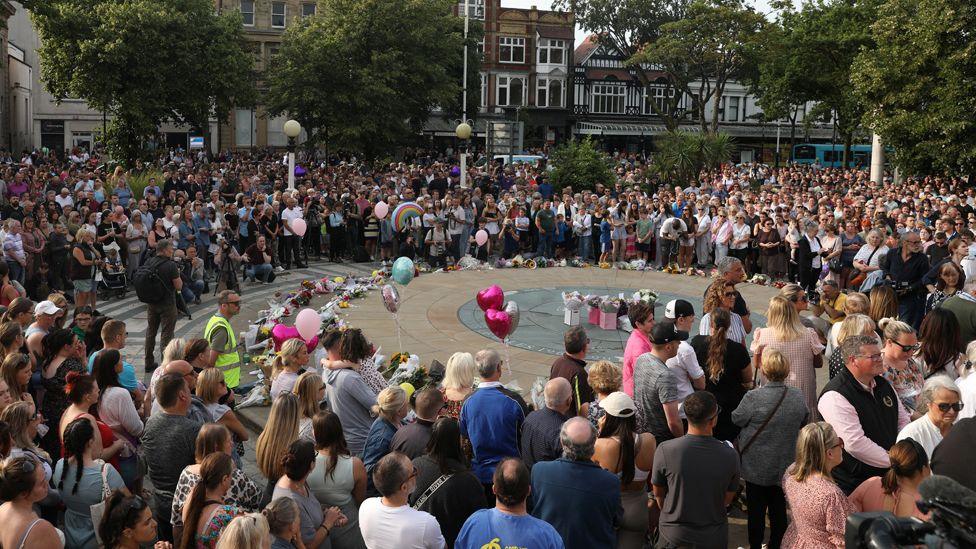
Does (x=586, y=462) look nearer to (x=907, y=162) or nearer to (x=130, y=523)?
(x=130, y=523)

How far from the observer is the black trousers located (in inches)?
255

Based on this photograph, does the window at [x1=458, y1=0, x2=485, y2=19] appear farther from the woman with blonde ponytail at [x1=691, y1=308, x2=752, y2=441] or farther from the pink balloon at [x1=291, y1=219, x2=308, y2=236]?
the woman with blonde ponytail at [x1=691, y1=308, x2=752, y2=441]

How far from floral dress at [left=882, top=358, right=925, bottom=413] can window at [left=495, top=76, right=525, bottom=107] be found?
63.8 meters

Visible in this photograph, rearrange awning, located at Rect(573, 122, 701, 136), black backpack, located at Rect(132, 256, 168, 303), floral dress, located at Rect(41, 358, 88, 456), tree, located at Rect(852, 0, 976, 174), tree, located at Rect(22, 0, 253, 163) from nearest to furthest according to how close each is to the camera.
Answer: floral dress, located at Rect(41, 358, 88, 456) < black backpack, located at Rect(132, 256, 168, 303) < tree, located at Rect(852, 0, 976, 174) < tree, located at Rect(22, 0, 253, 163) < awning, located at Rect(573, 122, 701, 136)

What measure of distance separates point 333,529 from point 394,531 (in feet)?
3.14

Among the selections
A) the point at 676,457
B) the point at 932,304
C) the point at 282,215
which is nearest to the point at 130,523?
the point at 676,457

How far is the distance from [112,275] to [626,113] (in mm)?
61129

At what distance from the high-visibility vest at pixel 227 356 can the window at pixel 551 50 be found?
207 feet

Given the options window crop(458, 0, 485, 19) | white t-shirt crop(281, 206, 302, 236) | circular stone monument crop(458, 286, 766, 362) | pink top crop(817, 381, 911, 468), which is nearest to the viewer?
pink top crop(817, 381, 911, 468)

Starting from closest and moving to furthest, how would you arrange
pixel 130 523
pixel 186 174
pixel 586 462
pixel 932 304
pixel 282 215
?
pixel 130 523, pixel 586 462, pixel 932 304, pixel 282 215, pixel 186 174

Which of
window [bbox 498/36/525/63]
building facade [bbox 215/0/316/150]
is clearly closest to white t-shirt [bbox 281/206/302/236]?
building facade [bbox 215/0/316/150]

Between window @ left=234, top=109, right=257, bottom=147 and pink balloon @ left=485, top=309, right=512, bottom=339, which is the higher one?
window @ left=234, top=109, right=257, bottom=147

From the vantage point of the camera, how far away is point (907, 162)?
2903 cm

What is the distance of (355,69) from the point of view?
132 feet
